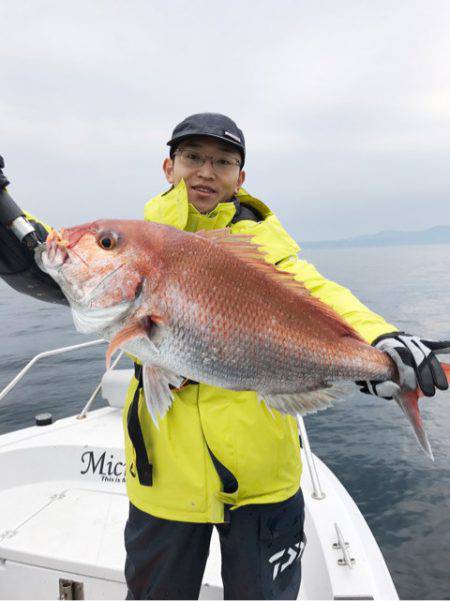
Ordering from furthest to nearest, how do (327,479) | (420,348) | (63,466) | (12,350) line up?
(12,350) → (63,466) → (327,479) → (420,348)

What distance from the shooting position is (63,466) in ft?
15.9

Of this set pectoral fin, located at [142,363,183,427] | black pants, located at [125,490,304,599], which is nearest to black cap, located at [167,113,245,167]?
pectoral fin, located at [142,363,183,427]

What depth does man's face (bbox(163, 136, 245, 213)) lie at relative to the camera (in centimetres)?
262

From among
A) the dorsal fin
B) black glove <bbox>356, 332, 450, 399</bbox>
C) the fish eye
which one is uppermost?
the fish eye

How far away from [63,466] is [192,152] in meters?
4.03

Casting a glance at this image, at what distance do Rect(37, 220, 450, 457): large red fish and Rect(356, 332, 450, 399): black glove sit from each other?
0.05m

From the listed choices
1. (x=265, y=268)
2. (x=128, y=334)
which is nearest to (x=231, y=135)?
(x=265, y=268)

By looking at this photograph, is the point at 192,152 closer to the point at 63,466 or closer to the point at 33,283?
the point at 33,283

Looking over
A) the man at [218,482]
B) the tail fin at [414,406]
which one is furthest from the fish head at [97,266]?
the tail fin at [414,406]

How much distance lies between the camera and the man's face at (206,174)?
262cm

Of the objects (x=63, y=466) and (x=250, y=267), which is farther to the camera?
(x=63, y=466)

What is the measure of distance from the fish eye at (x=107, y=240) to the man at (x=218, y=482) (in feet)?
2.06

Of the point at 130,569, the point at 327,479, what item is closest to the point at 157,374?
the point at 130,569

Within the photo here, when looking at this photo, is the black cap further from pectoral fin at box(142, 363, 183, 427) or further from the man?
pectoral fin at box(142, 363, 183, 427)
